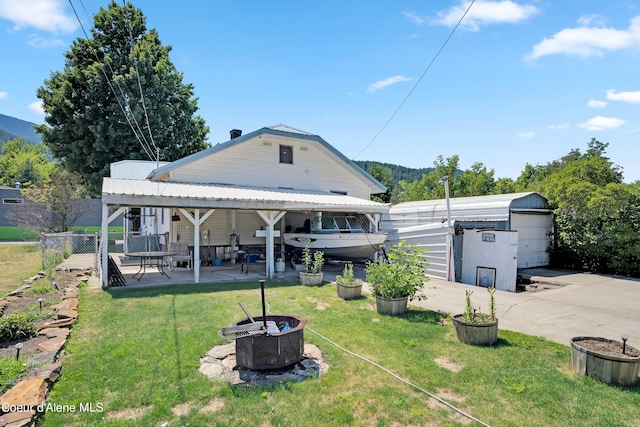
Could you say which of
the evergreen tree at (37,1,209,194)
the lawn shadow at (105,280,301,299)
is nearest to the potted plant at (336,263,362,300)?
the lawn shadow at (105,280,301,299)

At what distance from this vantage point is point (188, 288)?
9734 mm

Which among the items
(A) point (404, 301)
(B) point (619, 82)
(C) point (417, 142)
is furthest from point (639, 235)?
(A) point (404, 301)

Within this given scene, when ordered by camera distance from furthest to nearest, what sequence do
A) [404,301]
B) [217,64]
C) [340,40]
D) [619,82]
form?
[217,64] → [340,40] → [619,82] → [404,301]

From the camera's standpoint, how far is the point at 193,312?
23.3 feet

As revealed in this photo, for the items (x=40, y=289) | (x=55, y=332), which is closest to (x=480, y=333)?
(x=55, y=332)

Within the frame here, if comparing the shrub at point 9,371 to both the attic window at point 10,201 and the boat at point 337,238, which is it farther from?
the attic window at point 10,201

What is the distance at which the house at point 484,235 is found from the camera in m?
10.9

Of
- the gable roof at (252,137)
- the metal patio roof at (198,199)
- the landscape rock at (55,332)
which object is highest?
the gable roof at (252,137)

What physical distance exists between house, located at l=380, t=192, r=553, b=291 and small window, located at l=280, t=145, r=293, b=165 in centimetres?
604

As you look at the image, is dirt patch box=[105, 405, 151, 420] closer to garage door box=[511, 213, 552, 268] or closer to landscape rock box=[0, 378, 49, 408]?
landscape rock box=[0, 378, 49, 408]

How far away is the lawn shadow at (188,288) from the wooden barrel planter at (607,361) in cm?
719

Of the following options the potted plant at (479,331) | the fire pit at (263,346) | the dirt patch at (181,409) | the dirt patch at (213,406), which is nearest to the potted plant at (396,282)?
the potted plant at (479,331)

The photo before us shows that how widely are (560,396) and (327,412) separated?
8.06 ft

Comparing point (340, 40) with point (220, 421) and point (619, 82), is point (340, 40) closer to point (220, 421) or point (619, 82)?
point (619, 82)
